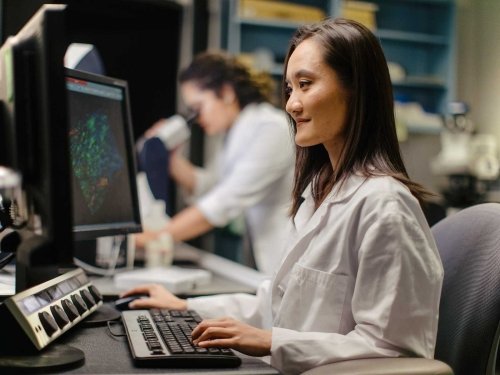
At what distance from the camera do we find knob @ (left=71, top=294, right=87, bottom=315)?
122 centimetres

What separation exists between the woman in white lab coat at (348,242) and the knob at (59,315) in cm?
22

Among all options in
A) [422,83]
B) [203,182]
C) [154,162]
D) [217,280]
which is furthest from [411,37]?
[217,280]

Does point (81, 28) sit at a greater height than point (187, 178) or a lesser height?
greater

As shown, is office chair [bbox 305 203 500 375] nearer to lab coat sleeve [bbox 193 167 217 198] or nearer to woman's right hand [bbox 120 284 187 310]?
woman's right hand [bbox 120 284 187 310]

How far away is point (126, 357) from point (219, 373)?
17 centimetres

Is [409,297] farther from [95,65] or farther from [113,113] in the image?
[95,65]

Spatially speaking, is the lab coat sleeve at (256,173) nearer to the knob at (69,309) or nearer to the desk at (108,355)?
the desk at (108,355)

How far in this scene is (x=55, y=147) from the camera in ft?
2.78

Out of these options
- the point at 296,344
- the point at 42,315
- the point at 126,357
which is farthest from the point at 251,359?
the point at 42,315

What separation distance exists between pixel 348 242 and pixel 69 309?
0.49 m

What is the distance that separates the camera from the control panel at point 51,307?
0.96m

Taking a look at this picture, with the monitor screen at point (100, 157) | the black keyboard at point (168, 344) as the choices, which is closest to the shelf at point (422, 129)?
the monitor screen at point (100, 157)

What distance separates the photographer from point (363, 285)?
3.52ft

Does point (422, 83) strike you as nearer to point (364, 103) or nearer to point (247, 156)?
point (247, 156)
